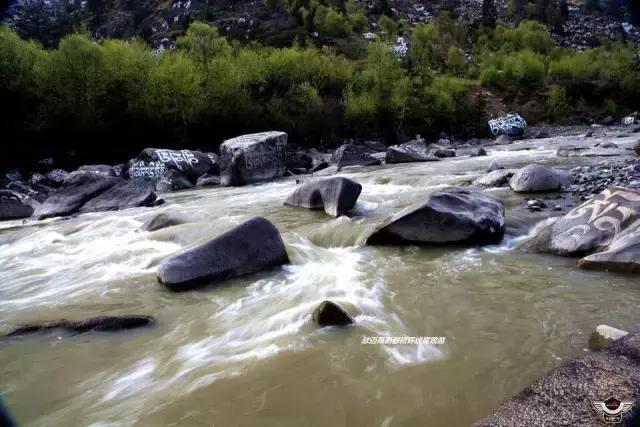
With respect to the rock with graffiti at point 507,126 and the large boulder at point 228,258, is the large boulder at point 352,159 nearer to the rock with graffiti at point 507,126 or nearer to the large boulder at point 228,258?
the large boulder at point 228,258

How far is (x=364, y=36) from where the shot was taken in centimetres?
9888

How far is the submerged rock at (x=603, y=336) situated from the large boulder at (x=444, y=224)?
3.92m

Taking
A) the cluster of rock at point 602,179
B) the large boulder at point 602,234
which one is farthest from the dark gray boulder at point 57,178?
the large boulder at point 602,234

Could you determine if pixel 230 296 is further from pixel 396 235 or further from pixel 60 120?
pixel 60 120

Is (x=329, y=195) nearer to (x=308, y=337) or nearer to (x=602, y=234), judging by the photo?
(x=602, y=234)

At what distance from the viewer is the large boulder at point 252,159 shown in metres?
21.8

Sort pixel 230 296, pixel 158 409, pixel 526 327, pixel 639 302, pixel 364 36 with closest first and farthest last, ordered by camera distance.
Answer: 1. pixel 158 409
2. pixel 526 327
3. pixel 639 302
4. pixel 230 296
5. pixel 364 36

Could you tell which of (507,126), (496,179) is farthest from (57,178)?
(507,126)

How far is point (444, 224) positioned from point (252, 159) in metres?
15.2

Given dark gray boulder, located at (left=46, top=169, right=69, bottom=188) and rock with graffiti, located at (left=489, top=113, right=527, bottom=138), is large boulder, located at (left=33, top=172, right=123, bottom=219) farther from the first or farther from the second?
rock with graffiti, located at (left=489, top=113, right=527, bottom=138)

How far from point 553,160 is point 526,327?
18.2m

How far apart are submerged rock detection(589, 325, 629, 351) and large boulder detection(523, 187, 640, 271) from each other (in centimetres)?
250

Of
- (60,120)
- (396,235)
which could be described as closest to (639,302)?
(396,235)

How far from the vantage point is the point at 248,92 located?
39469 millimetres
